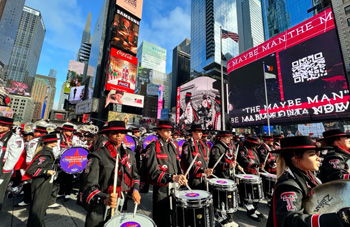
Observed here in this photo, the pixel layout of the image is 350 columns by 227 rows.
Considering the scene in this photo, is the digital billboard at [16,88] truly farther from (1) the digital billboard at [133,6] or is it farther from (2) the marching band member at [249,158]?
(2) the marching band member at [249,158]

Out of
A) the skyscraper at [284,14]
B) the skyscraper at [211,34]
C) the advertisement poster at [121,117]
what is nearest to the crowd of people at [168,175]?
the advertisement poster at [121,117]

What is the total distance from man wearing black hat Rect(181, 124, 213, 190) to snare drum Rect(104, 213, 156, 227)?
2.05m

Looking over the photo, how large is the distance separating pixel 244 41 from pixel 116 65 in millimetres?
107247

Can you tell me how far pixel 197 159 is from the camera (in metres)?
4.15

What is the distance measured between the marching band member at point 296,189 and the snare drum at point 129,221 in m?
1.46

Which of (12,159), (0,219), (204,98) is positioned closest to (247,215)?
(12,159)

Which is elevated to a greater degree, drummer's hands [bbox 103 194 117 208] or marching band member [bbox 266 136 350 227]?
marching band member [bbox 266 136 350 227]

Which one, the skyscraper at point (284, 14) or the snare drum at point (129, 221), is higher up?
the skyscraper at point (284, 14)

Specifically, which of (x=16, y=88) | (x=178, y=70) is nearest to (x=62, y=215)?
(x=178, y=70)

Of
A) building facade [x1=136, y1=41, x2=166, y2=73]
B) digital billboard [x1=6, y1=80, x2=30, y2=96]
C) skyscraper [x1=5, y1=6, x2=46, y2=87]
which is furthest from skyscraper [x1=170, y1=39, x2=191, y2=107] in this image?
skyscraper [x1=5, y1=6, x2=46, y2=87]

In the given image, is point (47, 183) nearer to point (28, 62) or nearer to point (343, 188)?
point (343, 188)

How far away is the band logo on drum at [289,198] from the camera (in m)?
1.36

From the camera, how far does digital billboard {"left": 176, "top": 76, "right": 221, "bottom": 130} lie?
3769 centimetres

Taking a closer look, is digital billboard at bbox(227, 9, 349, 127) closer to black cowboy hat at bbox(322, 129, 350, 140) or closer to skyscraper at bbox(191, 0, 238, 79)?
black cowboy hat at bbox(322, 129, 350, 140)
